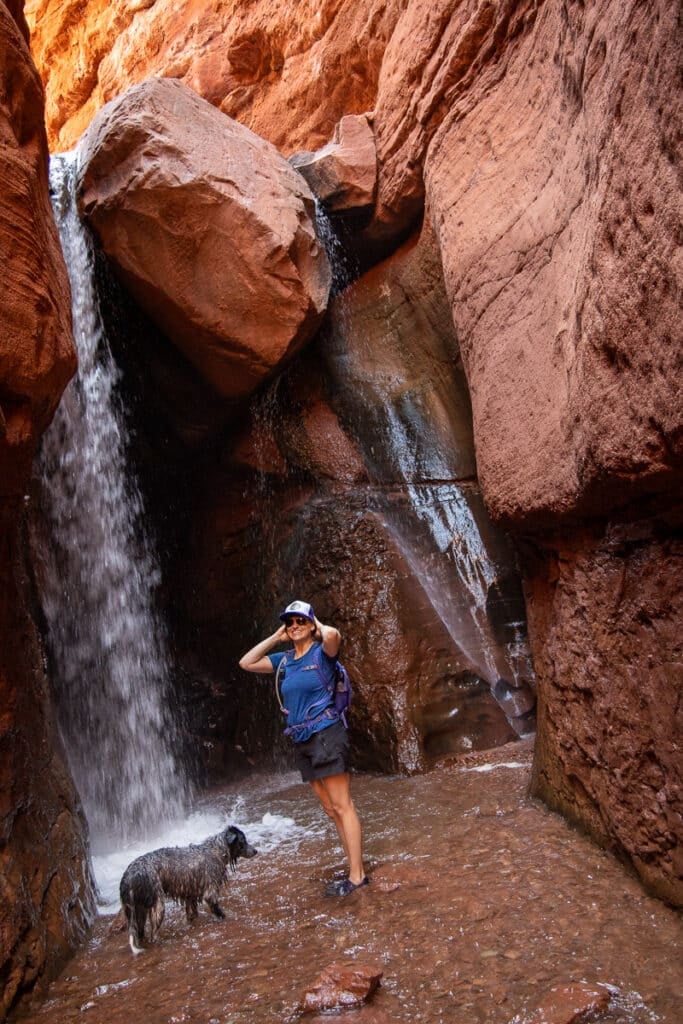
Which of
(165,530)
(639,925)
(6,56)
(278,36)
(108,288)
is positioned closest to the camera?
(639,925)

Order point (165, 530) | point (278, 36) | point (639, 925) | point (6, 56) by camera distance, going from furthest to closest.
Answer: point (278, 36), point (165, 530), point (6, 56), point (639, 925)

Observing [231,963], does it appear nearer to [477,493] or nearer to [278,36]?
[477,493]

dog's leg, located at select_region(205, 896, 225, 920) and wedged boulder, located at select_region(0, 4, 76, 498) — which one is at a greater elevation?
wedged boulder, located at select_region(0, 4, 76, 498)

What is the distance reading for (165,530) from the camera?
9.38 meters

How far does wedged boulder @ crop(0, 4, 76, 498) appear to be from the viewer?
3.57 meters

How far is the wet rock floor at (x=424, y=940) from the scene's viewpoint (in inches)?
111

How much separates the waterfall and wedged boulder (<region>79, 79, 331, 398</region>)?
25.8 inches

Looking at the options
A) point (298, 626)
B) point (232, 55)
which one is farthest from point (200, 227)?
point (232, 55)

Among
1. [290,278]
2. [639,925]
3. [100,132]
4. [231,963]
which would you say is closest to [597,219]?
[639,925]

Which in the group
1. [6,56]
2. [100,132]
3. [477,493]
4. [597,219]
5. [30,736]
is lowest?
[30,736]

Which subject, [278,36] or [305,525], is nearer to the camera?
[305,525]

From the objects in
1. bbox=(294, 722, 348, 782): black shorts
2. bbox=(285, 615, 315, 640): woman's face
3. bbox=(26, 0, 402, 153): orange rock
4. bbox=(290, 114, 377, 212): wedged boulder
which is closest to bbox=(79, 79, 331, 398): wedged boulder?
bbox=(290, 114, 377, 212): wedged boulder

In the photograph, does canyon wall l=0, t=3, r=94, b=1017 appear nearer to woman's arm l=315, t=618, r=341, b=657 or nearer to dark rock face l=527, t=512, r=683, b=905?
woman's arm l=315, t=618, r=341, b=657

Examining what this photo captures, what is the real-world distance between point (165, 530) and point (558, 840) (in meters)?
6.33
